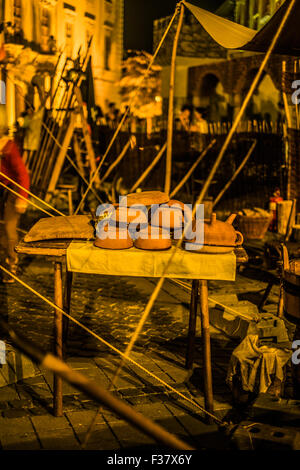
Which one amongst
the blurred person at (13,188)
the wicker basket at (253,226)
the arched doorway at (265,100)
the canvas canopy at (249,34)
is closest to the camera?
the canvas canopy at (249,34)

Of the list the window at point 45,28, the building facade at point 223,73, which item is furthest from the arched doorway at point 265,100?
the window at point 45,28

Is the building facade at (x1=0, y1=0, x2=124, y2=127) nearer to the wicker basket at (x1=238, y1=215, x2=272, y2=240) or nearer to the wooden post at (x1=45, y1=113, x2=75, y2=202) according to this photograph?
the wooden post at (x1=45, y1=113, x2=75, y2=202)

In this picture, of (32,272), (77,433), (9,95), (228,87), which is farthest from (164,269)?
(9,95)

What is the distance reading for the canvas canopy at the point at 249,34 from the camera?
5.14 m

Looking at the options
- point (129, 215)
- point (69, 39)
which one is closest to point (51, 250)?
point (129, 215)

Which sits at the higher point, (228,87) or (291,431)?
(228,87)

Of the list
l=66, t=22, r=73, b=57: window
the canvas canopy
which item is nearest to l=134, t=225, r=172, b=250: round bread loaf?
the canvas canopy

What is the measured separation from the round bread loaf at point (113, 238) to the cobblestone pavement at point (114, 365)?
1.17 meters

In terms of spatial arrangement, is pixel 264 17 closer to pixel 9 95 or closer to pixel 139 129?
pixel 139 129

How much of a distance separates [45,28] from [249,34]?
2467 centimetres

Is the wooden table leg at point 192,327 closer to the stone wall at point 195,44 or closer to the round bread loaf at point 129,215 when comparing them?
the round bread loaf at point 129,215

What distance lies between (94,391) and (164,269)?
1815mm

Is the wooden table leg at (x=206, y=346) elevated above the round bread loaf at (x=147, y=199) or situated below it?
below

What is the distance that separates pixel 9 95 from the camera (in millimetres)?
A: 24297
